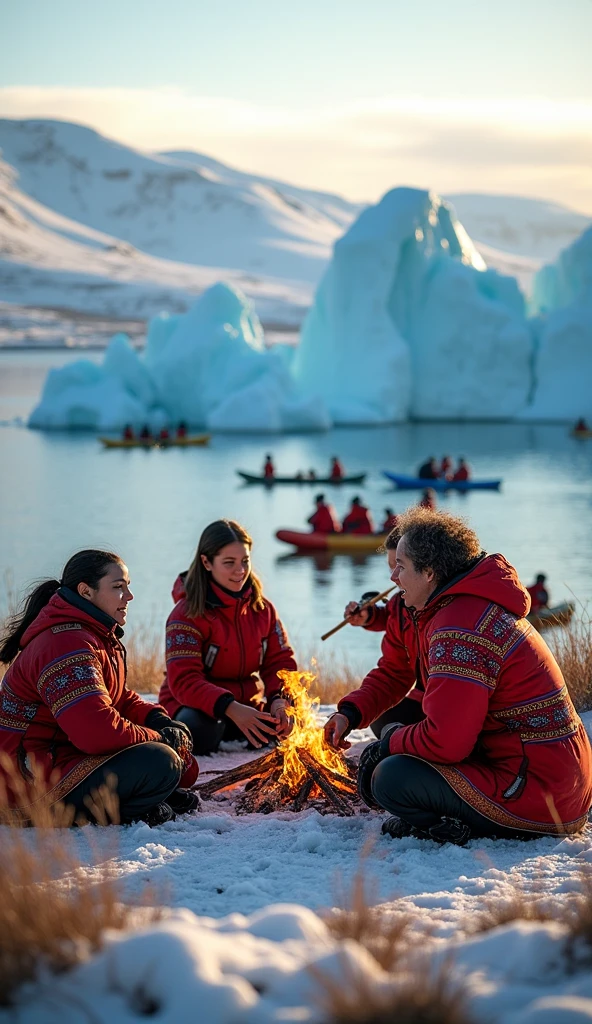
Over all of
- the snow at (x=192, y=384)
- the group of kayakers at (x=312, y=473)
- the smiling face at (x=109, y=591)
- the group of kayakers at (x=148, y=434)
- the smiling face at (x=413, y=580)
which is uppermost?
the snow at (x=192, y=384)

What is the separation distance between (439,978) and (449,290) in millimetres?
34860

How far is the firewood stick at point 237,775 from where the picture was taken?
4660 millimetres

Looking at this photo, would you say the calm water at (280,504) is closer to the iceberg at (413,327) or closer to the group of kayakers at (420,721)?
the iceberg at (413,327)

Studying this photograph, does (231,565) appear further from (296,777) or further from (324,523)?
(324,523)

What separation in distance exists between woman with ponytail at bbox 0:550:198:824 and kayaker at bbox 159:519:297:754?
0.75 metres

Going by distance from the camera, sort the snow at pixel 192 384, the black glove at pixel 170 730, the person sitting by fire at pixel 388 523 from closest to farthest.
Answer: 1. the black glove at pixel 170 730
2. the person sitting by fire at pixel 388 523
3. the snow at pixel 192 384

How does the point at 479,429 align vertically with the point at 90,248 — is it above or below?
below

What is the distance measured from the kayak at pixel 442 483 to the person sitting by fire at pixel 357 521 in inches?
214

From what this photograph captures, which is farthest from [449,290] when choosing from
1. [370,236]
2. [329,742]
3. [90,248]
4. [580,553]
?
[90,248]

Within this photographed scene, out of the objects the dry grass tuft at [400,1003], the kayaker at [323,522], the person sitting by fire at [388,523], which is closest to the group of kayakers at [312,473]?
the kayaker at [323,522]

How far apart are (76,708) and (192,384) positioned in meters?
33.6

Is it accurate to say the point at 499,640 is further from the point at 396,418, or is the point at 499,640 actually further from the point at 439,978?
the point at 396,418

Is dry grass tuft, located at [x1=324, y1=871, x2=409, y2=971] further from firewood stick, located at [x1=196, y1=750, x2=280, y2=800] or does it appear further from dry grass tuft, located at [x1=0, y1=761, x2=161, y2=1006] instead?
firewood stick, located at [x1=196, y1=750, x2=280, y2=800]

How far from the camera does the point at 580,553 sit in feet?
63.5
